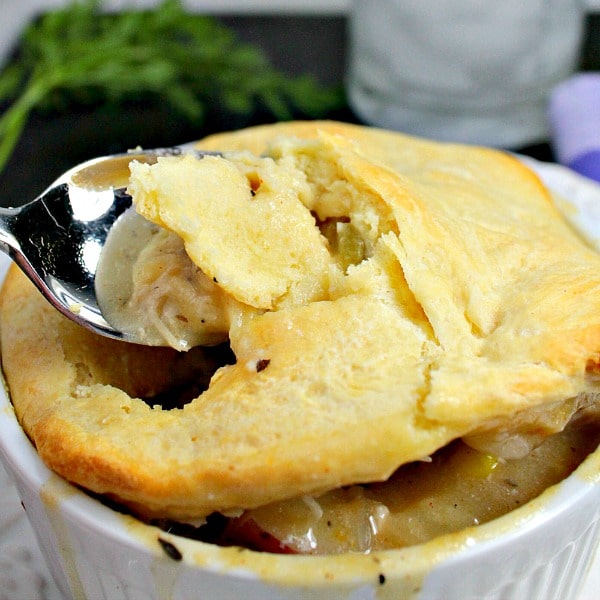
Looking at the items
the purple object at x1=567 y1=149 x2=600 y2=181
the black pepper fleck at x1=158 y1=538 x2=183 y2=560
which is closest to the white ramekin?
the black pepper fleck at x1=158 y1=538 x2=183 y2=560

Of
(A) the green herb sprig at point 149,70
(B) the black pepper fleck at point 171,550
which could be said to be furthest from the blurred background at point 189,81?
(B) the black pepper fleck at point 171,550

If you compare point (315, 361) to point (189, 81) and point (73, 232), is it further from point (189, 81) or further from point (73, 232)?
point (189, 81)

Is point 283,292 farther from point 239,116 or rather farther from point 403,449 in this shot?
point 239,116

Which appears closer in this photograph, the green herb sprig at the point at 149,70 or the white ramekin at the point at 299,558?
the white ramekin at the point at 299,558

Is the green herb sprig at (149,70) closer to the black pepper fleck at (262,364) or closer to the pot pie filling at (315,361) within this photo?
the pot pie filling at (315,361)

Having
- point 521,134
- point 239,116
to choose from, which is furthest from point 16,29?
point 521,134

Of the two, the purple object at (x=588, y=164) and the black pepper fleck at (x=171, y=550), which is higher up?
the black pepper fleck at (x=171, y=550)

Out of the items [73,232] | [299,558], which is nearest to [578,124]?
[73,232]
